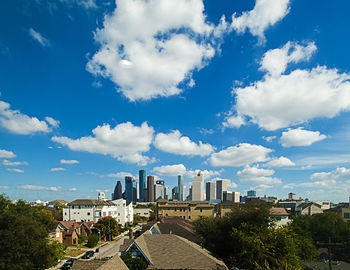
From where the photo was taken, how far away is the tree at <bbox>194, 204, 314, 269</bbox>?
1237 inches

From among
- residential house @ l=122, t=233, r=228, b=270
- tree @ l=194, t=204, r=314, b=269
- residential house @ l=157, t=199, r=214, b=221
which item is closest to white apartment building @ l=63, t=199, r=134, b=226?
residential house @ l=157, t=199, r=214, b=221

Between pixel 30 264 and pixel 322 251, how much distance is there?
61.6 meters

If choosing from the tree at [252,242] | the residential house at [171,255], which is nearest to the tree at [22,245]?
the residential house at [171,255]

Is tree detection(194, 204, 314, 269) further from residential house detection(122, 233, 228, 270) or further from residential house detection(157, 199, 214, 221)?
Result: residential house detection(157, 199, 214, 221)

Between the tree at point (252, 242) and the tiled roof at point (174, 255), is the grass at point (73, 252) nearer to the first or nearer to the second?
the tiled roof at point (174, 255)

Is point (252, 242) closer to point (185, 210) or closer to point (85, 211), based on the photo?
point (85, 211)

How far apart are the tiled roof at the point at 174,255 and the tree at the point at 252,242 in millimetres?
4777

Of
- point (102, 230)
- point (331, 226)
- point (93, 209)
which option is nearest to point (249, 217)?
point (331, 226)

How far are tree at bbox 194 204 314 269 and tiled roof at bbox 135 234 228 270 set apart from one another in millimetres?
4777

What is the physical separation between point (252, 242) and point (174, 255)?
1108 centimetres

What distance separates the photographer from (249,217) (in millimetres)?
38156

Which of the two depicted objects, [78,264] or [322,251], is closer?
[78,264]

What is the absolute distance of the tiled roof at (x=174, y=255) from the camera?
92.4 feet

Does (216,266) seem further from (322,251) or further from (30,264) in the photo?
(322,251)
